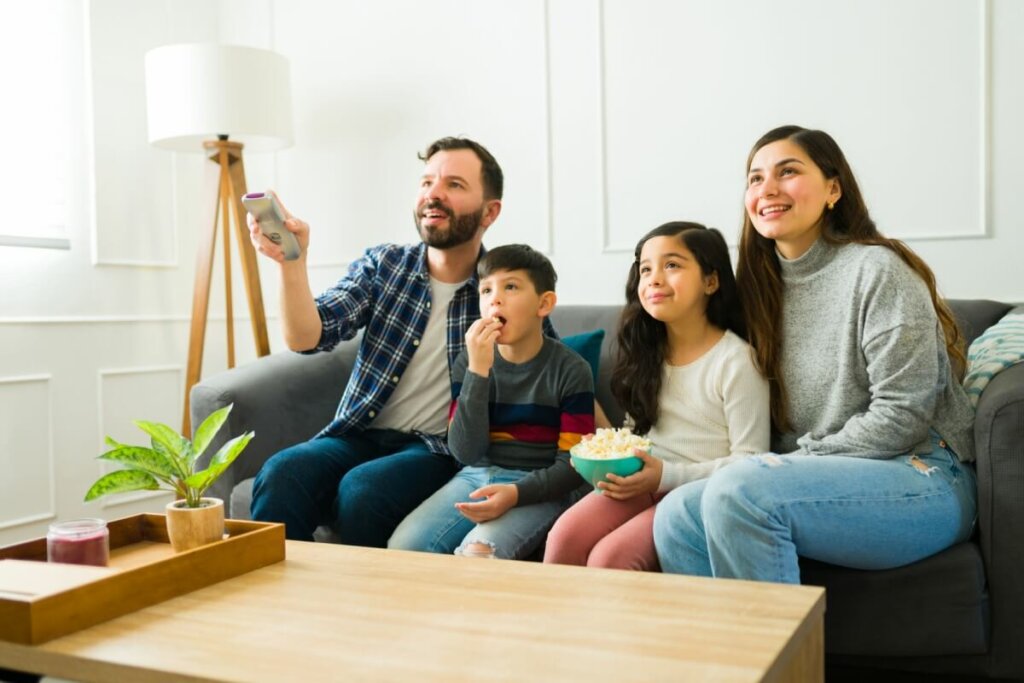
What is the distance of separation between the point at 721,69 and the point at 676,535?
1.63 meters

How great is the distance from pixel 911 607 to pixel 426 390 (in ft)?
3.80

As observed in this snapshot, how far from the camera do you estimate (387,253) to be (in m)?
2.35

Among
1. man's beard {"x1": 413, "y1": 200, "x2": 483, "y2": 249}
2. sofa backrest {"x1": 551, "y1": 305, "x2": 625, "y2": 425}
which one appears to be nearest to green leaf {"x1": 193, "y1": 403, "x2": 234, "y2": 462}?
man's beard {"x1": 413, "y1": 200, "x2": 483, "y2": 249}

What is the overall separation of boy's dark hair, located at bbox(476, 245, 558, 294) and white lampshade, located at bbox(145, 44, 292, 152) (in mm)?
1372

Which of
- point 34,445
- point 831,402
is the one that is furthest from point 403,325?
point 34,445

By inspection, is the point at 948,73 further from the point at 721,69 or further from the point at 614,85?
the point at 614,85

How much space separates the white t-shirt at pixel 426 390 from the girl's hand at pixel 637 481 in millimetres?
613

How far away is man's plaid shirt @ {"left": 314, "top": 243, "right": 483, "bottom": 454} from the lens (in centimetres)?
220

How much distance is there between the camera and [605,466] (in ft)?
5.38

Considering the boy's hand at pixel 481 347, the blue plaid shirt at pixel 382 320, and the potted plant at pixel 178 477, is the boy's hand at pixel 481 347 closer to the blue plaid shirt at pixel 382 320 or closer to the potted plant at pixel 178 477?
the blue plaid shirt at pixel 382 320

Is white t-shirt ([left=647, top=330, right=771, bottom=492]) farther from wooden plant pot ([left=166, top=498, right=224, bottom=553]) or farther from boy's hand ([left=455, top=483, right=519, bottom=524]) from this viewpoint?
wooden plant pot ([left=166, top=498, right=224, bottom=553])

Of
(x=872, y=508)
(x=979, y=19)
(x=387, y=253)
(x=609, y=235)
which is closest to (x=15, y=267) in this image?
(x=387, y=253)

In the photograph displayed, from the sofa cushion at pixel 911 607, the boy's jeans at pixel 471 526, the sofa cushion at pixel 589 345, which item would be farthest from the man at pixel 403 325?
the sofa cushion at pixel 911 607

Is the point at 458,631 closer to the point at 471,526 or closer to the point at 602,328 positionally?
the point at 471,526
